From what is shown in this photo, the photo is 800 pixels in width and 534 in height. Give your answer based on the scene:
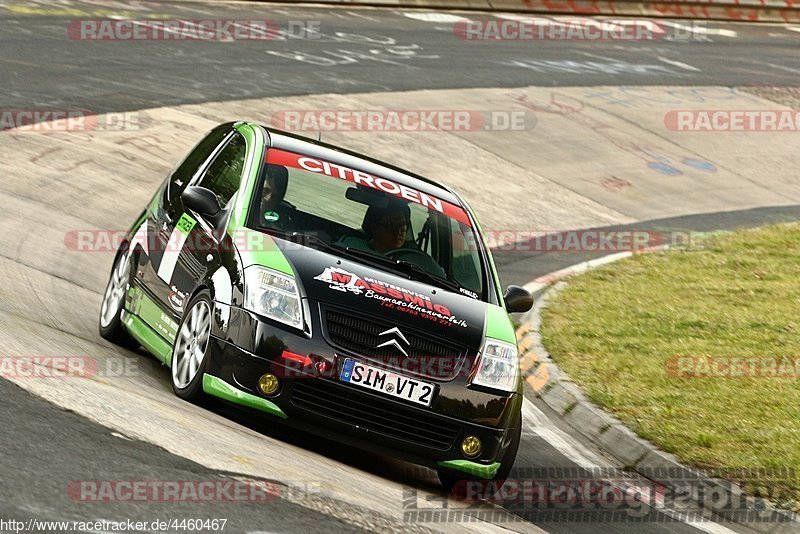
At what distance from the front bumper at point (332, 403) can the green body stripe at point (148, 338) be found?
91 cm

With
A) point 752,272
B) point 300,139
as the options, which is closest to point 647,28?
point 752,272

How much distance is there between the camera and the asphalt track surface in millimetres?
5746

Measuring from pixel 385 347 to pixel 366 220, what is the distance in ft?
4.62

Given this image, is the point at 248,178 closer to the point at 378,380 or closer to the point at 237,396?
the point at 237,396

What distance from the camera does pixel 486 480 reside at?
771 cm

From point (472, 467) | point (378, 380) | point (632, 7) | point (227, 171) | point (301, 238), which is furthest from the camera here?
point (632, 7)

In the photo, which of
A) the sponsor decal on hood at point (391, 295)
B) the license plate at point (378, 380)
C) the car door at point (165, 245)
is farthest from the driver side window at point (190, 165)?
the license plate at point (378, 380)

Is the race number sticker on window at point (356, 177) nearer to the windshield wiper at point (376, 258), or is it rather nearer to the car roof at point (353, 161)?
the car roof at point (353, 161)

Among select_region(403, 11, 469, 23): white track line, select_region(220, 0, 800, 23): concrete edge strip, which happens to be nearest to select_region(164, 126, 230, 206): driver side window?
select_region(220, 0, 800, 23): concrete edge strip

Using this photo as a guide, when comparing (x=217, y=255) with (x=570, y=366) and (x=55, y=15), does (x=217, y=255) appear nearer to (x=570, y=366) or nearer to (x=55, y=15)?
(x=570, y=366)

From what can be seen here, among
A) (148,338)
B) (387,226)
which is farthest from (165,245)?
(387,226)

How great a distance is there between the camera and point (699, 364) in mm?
10898

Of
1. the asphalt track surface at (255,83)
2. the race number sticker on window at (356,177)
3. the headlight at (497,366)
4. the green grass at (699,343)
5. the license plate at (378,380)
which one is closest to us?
the asphalt track surface at (255,83)

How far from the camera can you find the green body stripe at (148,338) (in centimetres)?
820
